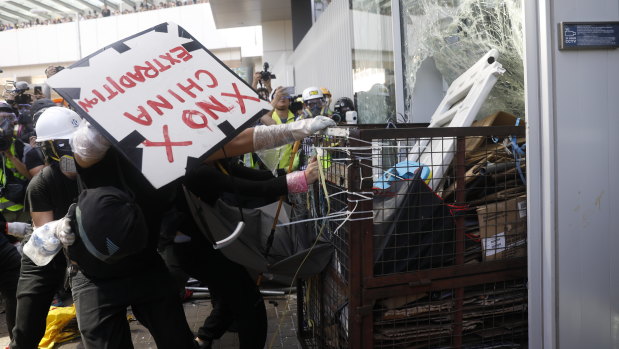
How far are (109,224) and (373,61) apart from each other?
174 inches

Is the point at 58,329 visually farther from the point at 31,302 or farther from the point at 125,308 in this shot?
the point at 125,308

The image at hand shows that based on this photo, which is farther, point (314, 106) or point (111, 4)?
point (111, 4)

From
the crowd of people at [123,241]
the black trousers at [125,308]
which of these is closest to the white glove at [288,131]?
the crowd of people at [123,241]

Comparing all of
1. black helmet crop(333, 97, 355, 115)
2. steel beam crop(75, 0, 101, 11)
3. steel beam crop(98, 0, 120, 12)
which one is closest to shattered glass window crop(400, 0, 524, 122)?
black helmet crop(333, 97, 355, 115)

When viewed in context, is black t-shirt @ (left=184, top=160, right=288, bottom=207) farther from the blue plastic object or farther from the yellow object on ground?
the yellow object on ground

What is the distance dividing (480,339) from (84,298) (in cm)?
194

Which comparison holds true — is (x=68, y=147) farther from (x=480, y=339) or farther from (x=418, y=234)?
(x=480, y=339)

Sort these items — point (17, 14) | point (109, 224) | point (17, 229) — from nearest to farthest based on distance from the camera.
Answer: point (109, 224) < point (17, 229) < point (17, 14)

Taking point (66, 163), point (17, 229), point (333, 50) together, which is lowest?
point (17, 229)

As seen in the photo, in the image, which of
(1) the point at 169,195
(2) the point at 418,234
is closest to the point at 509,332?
(2) the point at 418,234

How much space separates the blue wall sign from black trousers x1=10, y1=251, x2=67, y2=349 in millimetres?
3286

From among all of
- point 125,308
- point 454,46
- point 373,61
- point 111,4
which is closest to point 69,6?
point 111,4

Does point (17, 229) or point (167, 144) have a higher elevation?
point (167, 144)

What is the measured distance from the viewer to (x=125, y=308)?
2.48 m
